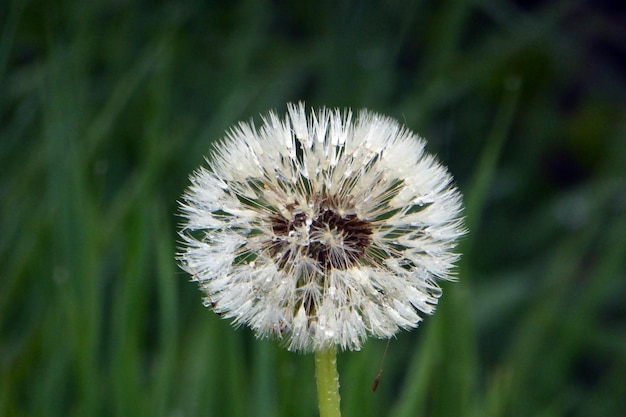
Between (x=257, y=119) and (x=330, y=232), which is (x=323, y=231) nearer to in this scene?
(x=330, y=232)

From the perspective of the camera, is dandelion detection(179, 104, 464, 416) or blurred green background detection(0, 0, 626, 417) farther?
blurred green background detection(0, 0, 626, 417)

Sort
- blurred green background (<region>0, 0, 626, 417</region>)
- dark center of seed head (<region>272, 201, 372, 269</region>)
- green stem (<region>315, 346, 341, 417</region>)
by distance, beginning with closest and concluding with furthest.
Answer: green stem (<region>315, 346, 341, 417</region>), dark center of seed head (<region>272, 201, 372, 269</region>), blurred green background (<region>0, 0, 626, 417</region>)

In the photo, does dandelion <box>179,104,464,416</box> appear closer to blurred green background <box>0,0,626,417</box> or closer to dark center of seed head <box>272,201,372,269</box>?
dark center of seed head <box>272,201,372,269</box>

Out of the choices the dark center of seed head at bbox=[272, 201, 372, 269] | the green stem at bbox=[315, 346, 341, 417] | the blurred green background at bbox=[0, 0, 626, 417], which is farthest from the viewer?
the blurred green background at bbox=[0, 0, 626, 417]

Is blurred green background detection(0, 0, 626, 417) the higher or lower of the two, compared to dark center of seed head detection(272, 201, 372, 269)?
higher

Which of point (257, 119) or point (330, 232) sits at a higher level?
point (257, 119)

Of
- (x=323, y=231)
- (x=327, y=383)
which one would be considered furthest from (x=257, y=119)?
(x=327, y=383)

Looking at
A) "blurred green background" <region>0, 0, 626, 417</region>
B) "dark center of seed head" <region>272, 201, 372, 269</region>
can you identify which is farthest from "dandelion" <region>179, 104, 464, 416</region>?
"blurred green background" <region>0, 0, 626, 417</region>

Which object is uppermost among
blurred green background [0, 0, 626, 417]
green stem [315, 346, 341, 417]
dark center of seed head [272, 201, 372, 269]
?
blurred green background [0, 0, 626, 417]

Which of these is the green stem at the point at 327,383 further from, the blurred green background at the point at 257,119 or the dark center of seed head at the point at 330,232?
the blurred green background at the point at 257,119

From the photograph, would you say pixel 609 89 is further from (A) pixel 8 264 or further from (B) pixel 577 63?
(A) pixel 8 264
